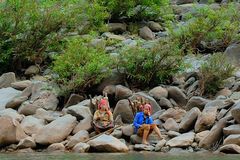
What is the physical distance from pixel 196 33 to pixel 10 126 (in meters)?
11.1

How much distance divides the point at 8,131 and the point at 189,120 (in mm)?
5572

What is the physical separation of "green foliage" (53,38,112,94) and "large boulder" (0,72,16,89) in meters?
2.45

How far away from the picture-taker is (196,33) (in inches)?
1069

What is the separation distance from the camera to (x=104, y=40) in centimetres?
2836

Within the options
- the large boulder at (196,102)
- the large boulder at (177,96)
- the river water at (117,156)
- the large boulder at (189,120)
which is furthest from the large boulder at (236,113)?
the large boulder at (177,96)

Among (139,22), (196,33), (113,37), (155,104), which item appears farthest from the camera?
(139,22)

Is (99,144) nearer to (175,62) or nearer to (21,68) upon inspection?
(175,62)

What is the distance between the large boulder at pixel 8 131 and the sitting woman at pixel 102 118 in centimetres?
250

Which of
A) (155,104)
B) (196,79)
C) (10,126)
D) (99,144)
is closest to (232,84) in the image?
(196,79)

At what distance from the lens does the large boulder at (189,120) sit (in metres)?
19.0

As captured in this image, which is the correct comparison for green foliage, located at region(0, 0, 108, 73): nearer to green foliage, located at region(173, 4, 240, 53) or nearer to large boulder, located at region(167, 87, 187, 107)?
green foliage, located at region(173, 4, 240, 53)

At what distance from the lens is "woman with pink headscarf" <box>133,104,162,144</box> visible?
1859 cm

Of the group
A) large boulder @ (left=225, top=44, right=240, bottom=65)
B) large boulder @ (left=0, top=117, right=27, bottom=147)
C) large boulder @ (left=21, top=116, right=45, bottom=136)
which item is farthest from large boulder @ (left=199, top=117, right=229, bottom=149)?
large boulder @ (left=225, top=44, right=240, bottom=65)

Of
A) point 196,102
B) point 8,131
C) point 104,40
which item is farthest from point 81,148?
point 104,40
